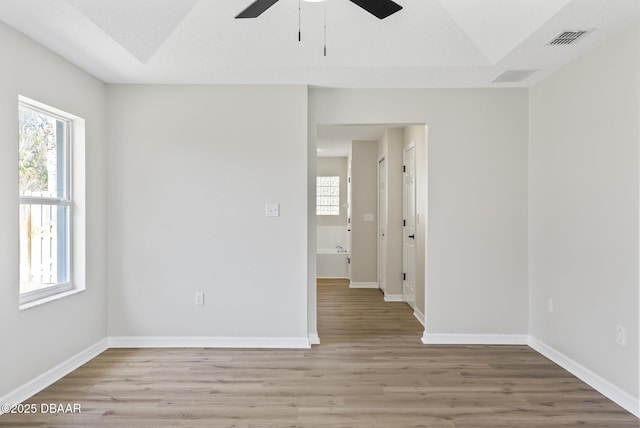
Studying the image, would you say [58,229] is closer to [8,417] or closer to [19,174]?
[19,174]

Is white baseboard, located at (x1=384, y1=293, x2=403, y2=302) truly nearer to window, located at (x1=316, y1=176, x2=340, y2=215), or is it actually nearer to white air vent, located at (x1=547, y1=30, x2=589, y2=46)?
window, located at (x1=316, y1=176, x2=340, y2=215)

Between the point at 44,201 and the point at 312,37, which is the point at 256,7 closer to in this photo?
the point at 312,37

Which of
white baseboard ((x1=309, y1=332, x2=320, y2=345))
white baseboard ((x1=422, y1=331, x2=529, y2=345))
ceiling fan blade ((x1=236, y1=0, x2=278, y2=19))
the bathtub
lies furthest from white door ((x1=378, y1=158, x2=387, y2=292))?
ceiling fan blade ((x1=236, y1=0, x2=278, y2=19))

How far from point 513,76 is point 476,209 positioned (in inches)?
46.8

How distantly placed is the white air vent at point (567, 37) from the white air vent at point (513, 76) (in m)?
0.59

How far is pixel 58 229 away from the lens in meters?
3.44

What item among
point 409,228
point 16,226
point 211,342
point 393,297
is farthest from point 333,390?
point 393,297

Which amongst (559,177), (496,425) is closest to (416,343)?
(496,425)

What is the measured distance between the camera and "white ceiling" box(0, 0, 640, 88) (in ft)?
8.76

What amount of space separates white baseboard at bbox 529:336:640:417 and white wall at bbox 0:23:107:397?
384 centimetres

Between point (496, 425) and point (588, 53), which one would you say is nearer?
point (496, 425)

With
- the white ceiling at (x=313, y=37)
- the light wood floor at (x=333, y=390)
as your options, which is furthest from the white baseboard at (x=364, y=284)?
the white ceiling at (x=313, y=37)

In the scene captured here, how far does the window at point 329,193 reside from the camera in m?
9.22

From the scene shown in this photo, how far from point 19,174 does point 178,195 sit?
1256mm
